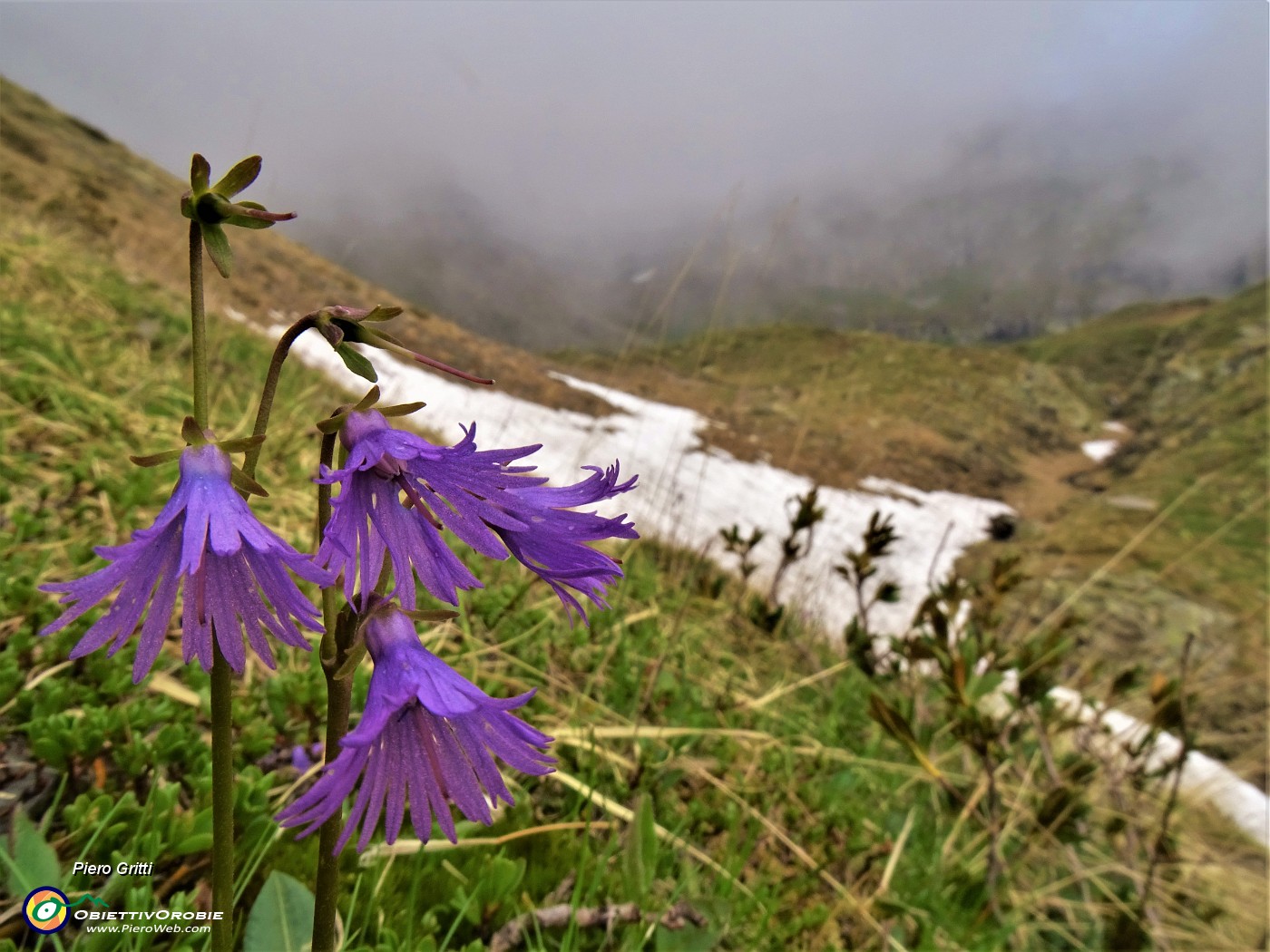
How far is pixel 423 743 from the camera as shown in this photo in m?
0.73

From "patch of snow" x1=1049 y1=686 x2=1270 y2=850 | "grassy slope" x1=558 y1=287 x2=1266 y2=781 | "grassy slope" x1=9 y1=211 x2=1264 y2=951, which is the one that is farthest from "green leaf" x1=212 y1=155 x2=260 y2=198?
"patch of snow" x1=1049 y1=686 x2=1270 y2=850

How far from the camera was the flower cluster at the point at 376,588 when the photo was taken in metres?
0.67

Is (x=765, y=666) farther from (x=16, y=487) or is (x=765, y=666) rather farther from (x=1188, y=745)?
(x=16, y=487)

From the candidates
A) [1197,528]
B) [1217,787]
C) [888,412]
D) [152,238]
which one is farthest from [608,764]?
[152,238]

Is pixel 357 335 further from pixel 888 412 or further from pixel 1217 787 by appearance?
pixel 888 412

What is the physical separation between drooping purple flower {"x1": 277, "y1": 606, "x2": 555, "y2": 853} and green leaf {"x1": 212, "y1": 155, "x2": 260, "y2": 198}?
470 mm

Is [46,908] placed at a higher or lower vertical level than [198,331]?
lower

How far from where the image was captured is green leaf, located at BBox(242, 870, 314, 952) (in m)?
1.08

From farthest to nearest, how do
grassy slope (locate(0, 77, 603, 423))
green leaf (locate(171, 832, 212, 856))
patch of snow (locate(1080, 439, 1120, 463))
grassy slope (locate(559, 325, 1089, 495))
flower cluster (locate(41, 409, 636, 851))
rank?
1. patch of snow (locate(1080, 439, 1120, 463))
2. grassy slope (locate(559, 325, 1089, 495))
3. grassy slope (locate(0, 77, 603, 423))
4. green leaf (locate(171, 832, 212, 856))
5. flower cluster (locate(41, 409, 636, 851))

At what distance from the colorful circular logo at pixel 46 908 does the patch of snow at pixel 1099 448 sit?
27369 mm

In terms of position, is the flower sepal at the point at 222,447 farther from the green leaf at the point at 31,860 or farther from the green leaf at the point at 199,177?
the green leaf at the point at 31,860

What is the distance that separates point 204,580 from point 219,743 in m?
0.21

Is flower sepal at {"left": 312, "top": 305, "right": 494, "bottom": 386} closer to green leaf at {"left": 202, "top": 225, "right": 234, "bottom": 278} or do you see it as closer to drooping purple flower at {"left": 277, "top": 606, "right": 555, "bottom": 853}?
green leaf at {"left": 202, "top": 225, "right": 234, "bottom": 278}

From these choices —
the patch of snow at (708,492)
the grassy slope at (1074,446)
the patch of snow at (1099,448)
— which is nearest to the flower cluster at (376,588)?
the grassy slope at (1074,446)
